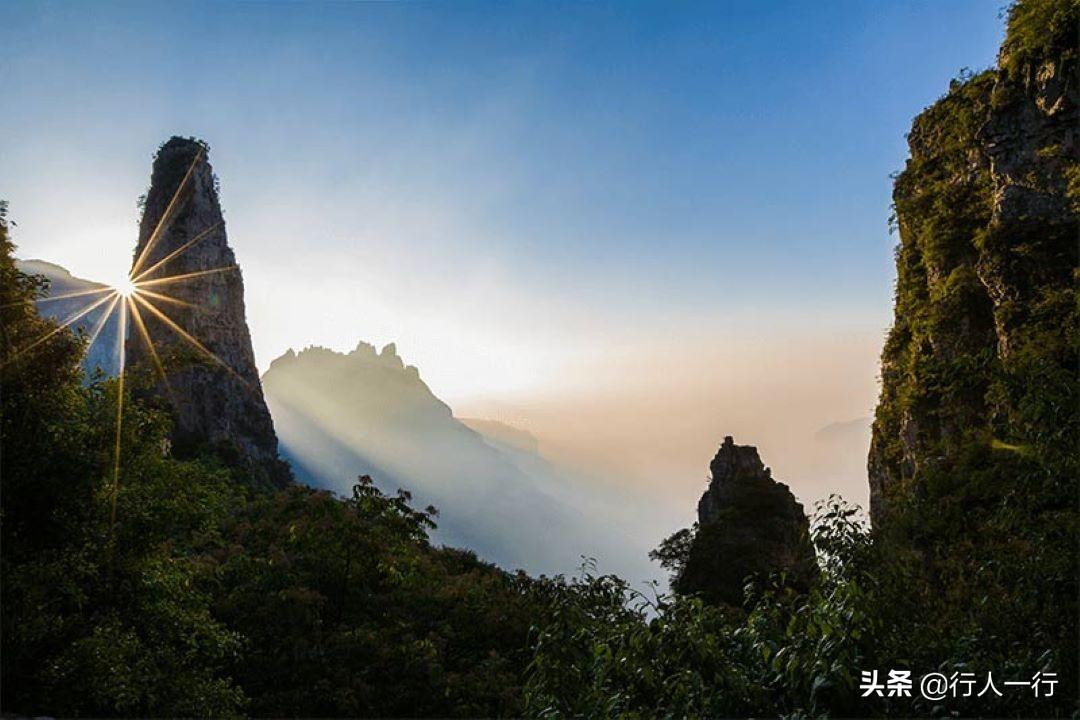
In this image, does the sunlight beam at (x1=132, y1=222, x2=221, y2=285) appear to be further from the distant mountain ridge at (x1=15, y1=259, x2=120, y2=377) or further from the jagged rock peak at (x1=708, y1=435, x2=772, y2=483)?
the jagged rock peak at (x1=708, y1=435, x2=772, y2=483)

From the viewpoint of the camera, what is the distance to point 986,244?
1595 cm

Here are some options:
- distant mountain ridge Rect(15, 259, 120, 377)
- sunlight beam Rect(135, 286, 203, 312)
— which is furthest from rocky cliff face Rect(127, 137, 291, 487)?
distant mountain ridge Rect(15, 259, 120, 377)

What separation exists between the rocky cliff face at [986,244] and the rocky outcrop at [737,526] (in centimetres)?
986

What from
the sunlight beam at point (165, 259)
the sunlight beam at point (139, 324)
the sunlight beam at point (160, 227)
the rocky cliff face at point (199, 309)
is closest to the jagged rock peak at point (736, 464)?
the rocky cliff face at point (199, 309)

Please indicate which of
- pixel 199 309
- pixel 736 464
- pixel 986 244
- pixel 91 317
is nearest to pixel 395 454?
pixel 91 317

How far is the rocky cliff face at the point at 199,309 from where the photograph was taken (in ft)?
135

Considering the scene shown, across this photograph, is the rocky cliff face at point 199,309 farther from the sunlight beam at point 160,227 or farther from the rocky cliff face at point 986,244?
the rocky cliff face at point 986,244

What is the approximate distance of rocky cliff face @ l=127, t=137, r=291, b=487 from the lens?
41156 mm

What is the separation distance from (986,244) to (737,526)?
59.8 feet

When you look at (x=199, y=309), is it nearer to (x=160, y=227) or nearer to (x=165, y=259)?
(x=165, y=259)

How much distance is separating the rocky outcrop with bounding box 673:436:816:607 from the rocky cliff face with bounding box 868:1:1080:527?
986 centimetres

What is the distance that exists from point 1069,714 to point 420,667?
11837 millimetres

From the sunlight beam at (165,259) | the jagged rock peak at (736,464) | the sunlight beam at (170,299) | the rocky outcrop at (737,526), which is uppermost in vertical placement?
the sunlight beam at (165,259)

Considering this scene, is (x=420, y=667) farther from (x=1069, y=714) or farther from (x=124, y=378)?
(x=1069, y=714)
